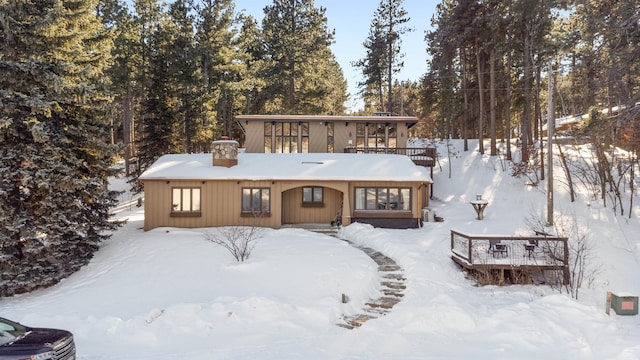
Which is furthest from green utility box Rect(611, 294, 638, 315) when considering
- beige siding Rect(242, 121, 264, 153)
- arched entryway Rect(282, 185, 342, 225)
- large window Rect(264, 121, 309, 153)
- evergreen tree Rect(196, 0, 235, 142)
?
evergreen tree Rect(196, 0, 235, 142)

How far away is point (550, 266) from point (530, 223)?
6.13 metres

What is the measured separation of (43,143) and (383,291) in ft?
38.0

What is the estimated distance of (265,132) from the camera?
2373 centimetres

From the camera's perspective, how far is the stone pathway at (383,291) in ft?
27.7

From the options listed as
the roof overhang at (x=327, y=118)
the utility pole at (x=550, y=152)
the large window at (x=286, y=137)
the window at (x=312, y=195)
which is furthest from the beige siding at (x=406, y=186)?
the large window at (x=286, y=137)

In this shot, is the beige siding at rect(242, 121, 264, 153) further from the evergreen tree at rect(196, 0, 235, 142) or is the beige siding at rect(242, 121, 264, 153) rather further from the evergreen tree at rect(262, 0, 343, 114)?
the evergreen tree at rect(262, 0, 343, 114)

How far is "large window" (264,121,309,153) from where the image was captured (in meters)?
23.7

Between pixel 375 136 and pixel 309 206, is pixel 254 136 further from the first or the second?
pixel 375 136

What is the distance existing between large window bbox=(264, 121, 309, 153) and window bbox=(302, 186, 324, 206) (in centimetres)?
520

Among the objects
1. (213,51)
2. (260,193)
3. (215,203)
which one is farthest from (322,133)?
(213,51)

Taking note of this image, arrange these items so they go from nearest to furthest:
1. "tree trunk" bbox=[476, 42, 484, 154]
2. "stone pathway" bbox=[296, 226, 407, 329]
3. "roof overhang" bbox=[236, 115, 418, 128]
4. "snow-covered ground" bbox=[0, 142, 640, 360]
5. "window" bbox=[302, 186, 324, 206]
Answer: "snow-covered ground" bbox=[0, 142, 640, 360] → "stone pathway" bbox=[296, 226, 407, 329] → "window" bbox=[302, 186, 324, 206] → "roof overhang" bbox=[236, 115, 418, 128] → "tree trunk" bbox=[476, 42, 484, 154]

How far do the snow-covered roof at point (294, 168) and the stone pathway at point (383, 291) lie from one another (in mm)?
4522

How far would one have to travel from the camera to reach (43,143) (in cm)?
1189

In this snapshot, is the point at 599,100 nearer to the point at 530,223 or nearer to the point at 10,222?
the point at 530,223
